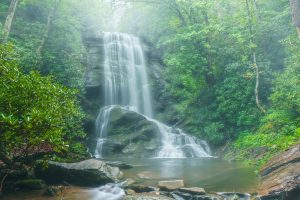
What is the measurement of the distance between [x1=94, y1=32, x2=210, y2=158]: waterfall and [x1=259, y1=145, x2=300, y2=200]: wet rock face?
34.4 feet

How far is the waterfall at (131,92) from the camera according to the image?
22.5 m

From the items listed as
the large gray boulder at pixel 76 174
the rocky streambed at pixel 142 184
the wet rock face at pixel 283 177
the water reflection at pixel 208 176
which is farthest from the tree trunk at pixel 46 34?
the wet rock face at pixel 283 177

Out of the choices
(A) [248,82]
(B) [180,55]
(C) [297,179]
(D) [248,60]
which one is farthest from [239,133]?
(C) [297,179]

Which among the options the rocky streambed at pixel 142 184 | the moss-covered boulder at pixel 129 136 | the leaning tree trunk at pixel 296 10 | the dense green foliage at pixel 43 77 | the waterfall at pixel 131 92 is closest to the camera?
the dense green foliage at pixel 43 77

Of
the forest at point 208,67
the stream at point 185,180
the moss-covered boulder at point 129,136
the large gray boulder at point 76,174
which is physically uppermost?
the forest at point 208,67

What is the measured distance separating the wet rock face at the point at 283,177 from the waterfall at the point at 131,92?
10.5 metres

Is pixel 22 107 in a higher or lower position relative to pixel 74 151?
higher

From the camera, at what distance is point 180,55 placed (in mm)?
22641

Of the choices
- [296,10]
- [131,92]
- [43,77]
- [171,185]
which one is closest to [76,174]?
[171,185]

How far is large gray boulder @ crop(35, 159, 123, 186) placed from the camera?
39.5 feet

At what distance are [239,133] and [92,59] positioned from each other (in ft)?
55.0

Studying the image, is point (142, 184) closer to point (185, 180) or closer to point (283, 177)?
point (185, 180)

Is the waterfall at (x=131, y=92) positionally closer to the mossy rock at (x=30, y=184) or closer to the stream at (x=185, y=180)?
the stream at (x=185, y=180)

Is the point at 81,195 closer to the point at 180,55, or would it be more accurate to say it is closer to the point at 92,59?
the point at 180,55
